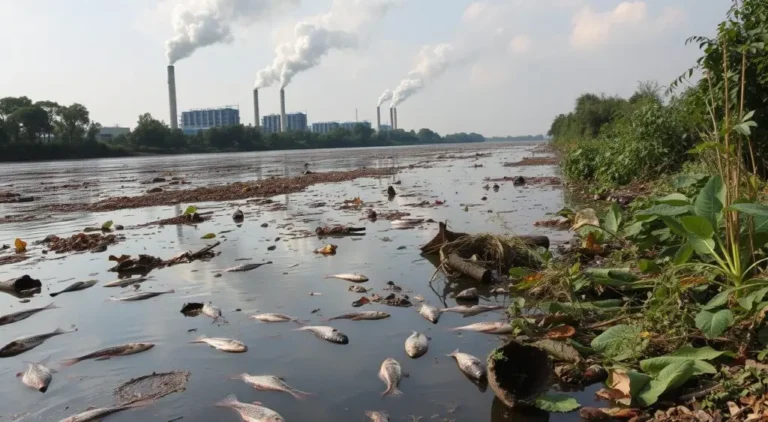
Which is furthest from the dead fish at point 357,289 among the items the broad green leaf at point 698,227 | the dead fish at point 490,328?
the broad green leaf at point 698,227

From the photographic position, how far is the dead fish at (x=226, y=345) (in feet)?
17.8

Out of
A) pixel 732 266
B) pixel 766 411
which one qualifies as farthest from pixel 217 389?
pixel 732 266

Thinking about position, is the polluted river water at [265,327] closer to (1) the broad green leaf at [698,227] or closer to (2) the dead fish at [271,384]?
(2) the dead fish at [271,384]

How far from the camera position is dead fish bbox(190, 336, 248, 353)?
5.42 m

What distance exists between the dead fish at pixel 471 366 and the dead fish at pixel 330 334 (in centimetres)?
130

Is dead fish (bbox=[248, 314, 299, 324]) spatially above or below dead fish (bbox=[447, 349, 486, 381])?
below

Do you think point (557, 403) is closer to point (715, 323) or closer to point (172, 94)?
point (715, 323)

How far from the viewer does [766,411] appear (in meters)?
3.25

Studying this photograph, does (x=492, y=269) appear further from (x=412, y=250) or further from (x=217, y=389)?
(x=217, y=389)

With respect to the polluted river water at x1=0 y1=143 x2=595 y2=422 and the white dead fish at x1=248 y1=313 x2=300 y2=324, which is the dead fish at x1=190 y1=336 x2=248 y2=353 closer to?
the polluted river water at x1=0 y1=143 x2=595 y2=422

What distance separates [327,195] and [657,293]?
17.0 m

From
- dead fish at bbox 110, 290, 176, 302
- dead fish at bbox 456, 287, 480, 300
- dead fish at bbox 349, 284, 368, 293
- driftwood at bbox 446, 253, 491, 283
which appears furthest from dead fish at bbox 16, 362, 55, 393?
driftwood at bbox 446, 253, 491, 283

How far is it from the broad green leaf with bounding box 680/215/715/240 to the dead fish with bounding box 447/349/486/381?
2.22 metres

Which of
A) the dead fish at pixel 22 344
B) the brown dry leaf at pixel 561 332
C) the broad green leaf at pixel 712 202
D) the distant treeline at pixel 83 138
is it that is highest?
the distant treeline at pixel 83 138
